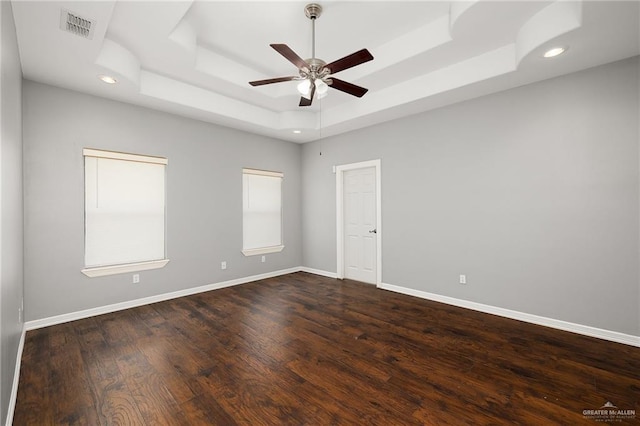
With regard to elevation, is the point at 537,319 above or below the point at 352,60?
below

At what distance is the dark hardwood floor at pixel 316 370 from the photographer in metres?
1.84

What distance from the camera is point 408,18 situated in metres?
2.88

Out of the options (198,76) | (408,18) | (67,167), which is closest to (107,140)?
(67,167)

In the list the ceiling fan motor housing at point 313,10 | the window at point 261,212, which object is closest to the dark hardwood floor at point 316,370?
the window at point 261,212

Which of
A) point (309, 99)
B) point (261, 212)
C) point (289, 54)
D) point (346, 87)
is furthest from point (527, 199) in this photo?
point (261, 212)

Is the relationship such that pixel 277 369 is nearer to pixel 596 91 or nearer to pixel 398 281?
pixel 398 281

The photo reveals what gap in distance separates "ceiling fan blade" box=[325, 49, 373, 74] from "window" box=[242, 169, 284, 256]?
3.14 m

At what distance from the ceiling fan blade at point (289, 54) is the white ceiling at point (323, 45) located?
673 millimetres

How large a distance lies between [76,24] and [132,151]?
1.80 metres

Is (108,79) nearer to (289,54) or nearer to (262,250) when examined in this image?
(289,54)

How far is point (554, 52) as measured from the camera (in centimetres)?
263

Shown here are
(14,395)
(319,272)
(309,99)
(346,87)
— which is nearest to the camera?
(14,395)

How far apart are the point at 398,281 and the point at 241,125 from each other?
3695 millimetres

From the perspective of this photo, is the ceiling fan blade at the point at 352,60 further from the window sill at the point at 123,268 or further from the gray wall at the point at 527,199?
the window sill at the point at 123,268
